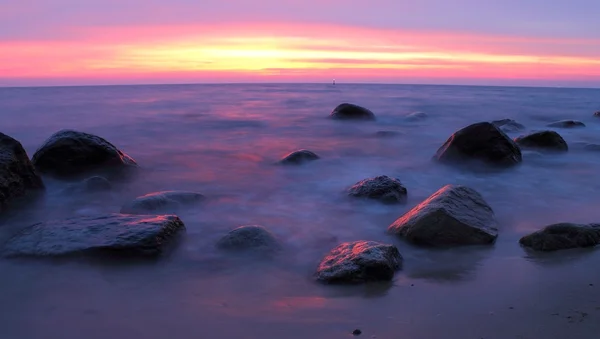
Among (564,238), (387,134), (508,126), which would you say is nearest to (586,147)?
(508,126)

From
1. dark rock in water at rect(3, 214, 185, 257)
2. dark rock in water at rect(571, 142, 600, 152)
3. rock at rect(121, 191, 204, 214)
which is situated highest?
dark rock in water at rect(3, 214, 185, 257)

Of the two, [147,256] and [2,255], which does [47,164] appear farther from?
[147,256]

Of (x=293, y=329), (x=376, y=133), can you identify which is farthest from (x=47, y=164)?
(x=376, y=133)

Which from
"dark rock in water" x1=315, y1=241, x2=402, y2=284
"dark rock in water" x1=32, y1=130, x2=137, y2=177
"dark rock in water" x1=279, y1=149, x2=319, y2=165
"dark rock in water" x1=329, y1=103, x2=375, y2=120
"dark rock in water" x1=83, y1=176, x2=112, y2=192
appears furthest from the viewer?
"dark rock in water" x1=329, y1=103, x2=375, y2=120

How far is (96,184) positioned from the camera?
5.98 metres

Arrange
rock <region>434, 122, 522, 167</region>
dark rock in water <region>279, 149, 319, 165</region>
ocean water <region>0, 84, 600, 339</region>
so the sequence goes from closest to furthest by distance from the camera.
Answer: ocean water <region>0, 84, 600, 339</region>
rock <region>434, 122, 522, 167</region>
dark rock in water <region>279, 149, 319, 165</region>

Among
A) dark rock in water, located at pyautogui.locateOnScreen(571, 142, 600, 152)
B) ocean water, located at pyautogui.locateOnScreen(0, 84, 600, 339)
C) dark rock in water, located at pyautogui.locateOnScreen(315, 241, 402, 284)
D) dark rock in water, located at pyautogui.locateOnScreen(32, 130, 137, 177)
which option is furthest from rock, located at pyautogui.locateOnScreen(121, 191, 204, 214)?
dark rock in water, located at pyautogui.locateOnScreen(571, 142, 600, 152)

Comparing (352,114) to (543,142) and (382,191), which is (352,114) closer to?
(543,142)

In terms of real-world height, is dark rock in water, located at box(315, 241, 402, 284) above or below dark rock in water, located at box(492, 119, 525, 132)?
above

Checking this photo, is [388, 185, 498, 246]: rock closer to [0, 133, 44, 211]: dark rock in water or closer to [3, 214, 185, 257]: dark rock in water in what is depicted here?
[3, 214, 185, 257]: dark rock in water

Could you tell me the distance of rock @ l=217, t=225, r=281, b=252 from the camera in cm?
400

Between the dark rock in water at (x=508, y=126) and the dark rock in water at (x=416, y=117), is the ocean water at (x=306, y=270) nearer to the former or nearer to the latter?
the dark rock in water at (x=508, y=126)

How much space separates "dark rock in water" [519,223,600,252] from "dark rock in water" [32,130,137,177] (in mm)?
5204

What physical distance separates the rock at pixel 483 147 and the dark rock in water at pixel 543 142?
140 centimetres
